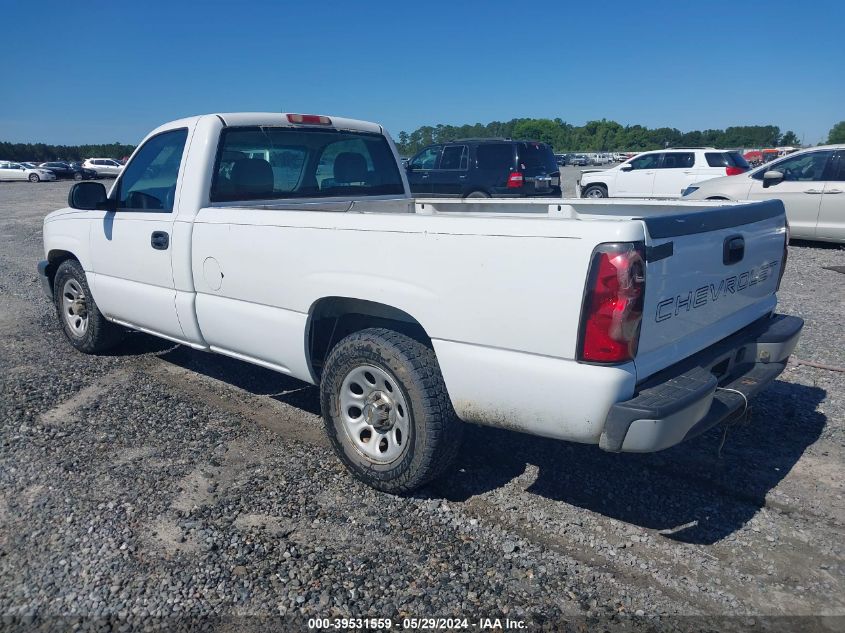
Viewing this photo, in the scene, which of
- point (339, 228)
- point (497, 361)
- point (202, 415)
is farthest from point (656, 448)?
point (202, 415)

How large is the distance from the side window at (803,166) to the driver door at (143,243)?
1010cm

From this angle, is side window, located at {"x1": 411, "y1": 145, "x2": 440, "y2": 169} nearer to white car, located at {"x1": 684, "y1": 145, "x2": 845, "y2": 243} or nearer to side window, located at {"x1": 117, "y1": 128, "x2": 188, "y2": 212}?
white car, located at {"x1": 684, "y1": 145, "x2": 845, "y2": 243}

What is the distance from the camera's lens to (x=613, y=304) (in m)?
2.62

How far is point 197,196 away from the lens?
4289mm

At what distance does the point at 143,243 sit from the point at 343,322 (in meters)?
1.72

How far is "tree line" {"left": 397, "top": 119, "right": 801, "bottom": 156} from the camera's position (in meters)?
88.6

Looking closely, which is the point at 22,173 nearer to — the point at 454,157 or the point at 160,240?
the point at 454,157

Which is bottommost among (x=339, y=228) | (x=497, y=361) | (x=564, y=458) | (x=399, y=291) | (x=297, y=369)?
(x=564, y=458)

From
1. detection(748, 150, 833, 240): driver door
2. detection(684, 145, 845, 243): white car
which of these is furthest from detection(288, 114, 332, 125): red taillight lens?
detection(748, 150, 833, 240): driver door

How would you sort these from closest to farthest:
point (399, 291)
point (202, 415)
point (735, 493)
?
point (399, 291), point (735, 493), point (202, 415)

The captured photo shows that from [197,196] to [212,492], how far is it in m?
1.87

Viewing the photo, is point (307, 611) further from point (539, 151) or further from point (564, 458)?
point (539, 151)

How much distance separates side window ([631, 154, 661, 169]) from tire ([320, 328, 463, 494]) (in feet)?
52.4

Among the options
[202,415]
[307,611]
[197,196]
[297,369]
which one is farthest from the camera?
[202,415]
